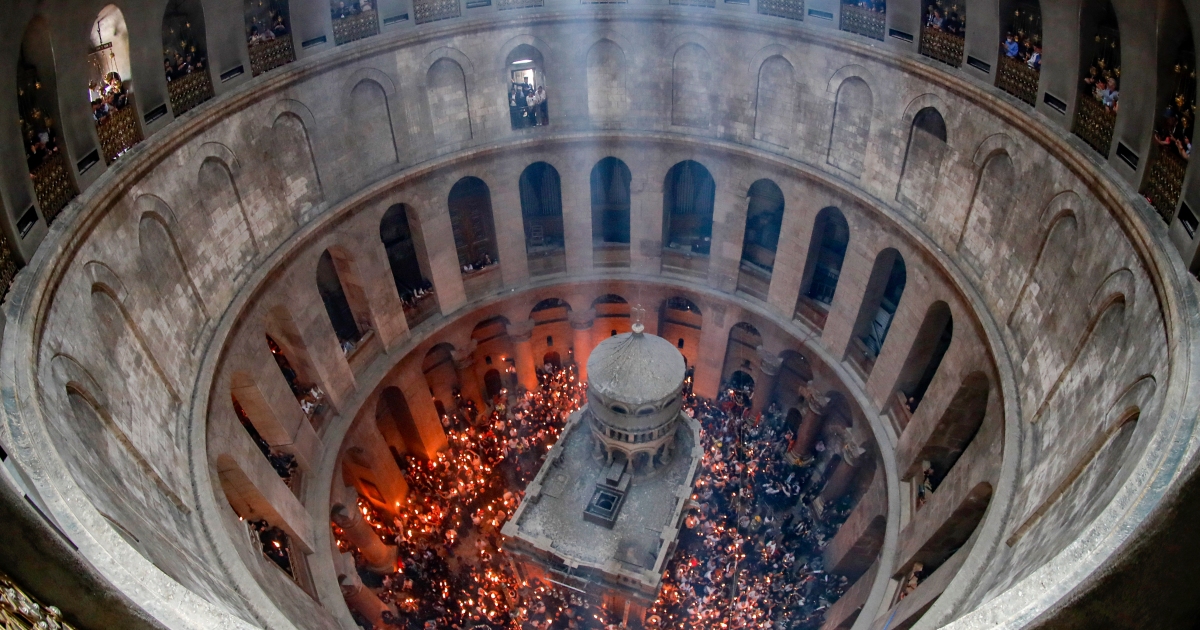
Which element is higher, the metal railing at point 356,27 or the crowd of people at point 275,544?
the metal railing at point 356,27

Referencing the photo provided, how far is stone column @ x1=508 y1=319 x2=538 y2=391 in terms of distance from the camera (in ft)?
79.2

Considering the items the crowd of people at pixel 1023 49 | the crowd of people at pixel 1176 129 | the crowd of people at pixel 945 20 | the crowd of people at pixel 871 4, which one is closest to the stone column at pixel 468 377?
the crowd of people at pixel 871 4

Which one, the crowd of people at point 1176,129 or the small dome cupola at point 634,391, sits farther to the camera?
the small dome cupola at point 634,391

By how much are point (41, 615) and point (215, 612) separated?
1.51 metres

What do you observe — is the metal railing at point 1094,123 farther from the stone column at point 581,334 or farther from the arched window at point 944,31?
the stone column at point 581,334

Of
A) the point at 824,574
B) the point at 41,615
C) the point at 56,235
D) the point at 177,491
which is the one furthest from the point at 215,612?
the point at 824,574

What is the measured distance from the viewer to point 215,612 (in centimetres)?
736

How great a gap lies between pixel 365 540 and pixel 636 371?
920cm

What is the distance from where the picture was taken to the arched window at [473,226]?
73.2 ft

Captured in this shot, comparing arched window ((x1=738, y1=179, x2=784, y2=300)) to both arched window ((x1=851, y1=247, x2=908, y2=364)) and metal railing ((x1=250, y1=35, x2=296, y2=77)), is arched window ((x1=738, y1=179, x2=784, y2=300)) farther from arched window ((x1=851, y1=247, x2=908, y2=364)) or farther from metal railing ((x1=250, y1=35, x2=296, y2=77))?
metal railing ((x1=250, y1=35, x2=296, y2=77))

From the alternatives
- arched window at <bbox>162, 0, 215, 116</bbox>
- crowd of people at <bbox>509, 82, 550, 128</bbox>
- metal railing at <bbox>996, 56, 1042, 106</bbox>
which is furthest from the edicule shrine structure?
arched window at <bbox>162, 0, 215, 116</bbox>

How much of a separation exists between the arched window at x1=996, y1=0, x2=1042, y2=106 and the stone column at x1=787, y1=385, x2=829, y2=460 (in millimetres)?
10267

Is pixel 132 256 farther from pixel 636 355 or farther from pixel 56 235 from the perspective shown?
pixel 636 355

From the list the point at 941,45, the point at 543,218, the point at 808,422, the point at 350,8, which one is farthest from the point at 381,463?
the point at 941,45
